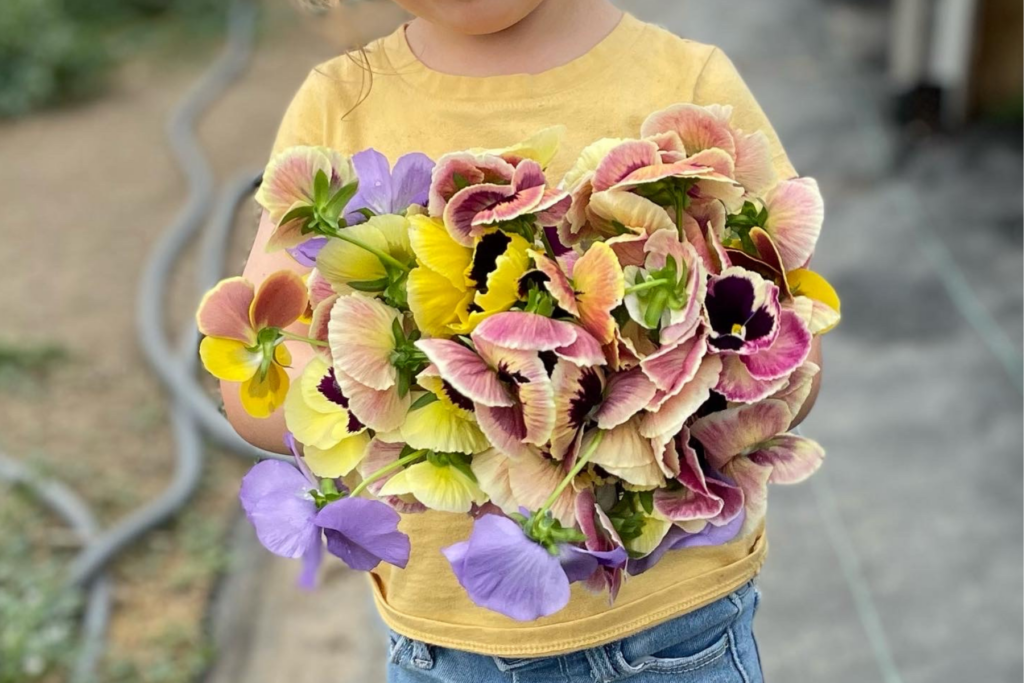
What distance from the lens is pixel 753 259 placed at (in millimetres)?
709

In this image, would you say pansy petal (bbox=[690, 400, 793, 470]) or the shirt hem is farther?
the shirt hem

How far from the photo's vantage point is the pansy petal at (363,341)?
67 centimetres

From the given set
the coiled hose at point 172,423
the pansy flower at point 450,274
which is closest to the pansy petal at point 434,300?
the pansy flower at point 450,274

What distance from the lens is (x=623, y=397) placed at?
0.67 m

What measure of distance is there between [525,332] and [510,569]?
0.44 feet

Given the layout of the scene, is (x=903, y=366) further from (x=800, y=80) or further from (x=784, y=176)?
(x=800, y=80)

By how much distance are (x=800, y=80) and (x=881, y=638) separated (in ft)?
10.3

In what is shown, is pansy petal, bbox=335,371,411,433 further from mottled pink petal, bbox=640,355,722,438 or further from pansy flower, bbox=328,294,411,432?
mottled pink petal, bbox=640,355,722,438

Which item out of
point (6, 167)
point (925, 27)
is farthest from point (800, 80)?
point (6, 167)

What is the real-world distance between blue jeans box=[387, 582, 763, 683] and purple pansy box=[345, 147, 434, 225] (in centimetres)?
48

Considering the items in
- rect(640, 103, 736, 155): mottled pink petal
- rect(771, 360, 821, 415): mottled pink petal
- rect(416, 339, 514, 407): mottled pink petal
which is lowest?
rect(771, 360, 821, 415): mottled pink petal

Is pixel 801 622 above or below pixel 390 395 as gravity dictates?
below

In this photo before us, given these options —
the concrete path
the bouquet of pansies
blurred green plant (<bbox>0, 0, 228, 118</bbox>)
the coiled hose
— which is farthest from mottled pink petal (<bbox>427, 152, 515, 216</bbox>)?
blurred green plant (<bbox>0, 0, 228, 118</bbox>)

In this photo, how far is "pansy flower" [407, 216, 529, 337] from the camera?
68cm
